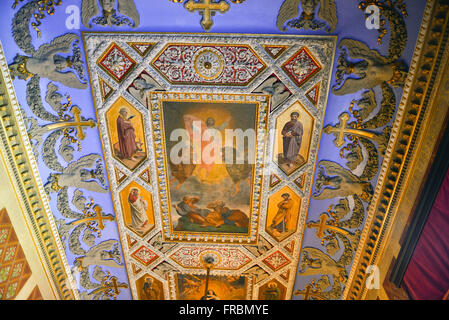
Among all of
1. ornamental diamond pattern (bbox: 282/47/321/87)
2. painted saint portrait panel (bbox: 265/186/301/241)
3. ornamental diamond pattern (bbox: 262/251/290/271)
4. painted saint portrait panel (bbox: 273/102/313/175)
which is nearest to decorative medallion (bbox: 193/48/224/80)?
ornamental diamond pattern (bbox: 282/47/321/87)

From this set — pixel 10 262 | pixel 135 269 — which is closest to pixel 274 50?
pixel 10 262

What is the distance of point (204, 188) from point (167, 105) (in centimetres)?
182

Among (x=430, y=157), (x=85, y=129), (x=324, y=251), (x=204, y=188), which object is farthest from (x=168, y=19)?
(x=324, y=251)

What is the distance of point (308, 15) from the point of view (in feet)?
17.2

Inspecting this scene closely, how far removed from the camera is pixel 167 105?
20.6 ft

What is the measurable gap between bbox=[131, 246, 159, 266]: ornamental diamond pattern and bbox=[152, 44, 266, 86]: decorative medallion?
4.06 metres

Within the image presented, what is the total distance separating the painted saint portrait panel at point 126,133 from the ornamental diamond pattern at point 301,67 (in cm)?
262

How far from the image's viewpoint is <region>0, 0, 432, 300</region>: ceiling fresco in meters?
5.35

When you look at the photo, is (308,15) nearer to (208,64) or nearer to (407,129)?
(208,64)

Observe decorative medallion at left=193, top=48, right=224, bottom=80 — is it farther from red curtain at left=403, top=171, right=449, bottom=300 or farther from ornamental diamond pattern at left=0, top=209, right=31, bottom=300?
ornamental diamond pattern at left=0, top=209, right=31, bottom=300

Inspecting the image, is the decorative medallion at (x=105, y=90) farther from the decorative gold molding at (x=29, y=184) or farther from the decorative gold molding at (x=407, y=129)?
the decorative gold molding at (x=407, y=129)

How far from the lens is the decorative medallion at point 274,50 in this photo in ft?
18.5

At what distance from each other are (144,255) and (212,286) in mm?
1835

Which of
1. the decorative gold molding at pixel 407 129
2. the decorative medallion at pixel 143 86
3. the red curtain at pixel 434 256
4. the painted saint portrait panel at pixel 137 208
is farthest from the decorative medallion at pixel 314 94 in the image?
the painted saint portrait panel at pixel 137 208
